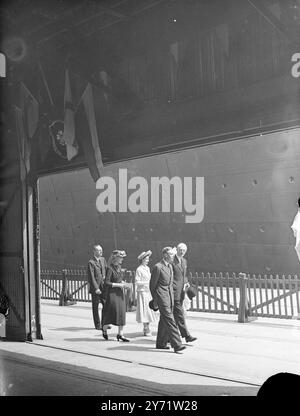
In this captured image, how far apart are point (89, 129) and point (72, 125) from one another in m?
0.31

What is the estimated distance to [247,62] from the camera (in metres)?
6.19

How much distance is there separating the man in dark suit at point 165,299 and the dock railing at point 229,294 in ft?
9.58

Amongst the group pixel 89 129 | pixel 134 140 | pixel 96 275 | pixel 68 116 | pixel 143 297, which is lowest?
pixel 143 297

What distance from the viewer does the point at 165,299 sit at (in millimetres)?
7340

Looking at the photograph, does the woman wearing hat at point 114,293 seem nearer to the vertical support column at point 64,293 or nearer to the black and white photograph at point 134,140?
the black and white photograph at point 134,140

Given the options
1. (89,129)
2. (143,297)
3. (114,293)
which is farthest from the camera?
(143,297)

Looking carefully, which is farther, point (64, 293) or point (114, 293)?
point (64, 293)

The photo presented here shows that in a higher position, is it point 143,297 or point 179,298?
point 179,298

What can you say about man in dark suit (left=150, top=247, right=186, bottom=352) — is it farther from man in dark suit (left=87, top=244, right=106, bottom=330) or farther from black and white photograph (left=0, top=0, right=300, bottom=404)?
→ man in dark suit (left=87, top=244, right=106, bottom=330)

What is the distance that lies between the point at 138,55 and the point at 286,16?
8.07 ft

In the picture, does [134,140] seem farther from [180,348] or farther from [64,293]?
[64,293]

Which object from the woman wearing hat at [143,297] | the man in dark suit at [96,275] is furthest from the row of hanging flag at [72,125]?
the woman wearing hat at [143,297]

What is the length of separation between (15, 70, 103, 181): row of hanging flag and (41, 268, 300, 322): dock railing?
4212 mm

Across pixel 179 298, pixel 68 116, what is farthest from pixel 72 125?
pixel 179 298
